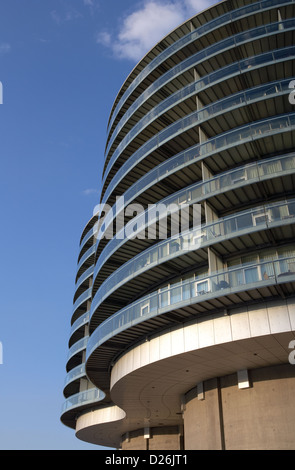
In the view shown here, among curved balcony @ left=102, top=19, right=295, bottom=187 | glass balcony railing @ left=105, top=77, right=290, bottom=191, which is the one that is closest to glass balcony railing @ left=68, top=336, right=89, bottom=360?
glass balcony railing @ left=105, top=77, right=290, bottom=191

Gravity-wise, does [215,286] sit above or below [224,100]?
below

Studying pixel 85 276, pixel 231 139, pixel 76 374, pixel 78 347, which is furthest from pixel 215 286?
pixel 85 276

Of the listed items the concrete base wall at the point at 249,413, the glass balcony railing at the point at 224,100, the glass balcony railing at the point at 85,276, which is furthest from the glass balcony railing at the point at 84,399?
the glass balcony railing at the point at 224,100

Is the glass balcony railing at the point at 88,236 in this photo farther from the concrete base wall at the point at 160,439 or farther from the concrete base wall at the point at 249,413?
the concrete base wall at the point at 249,413

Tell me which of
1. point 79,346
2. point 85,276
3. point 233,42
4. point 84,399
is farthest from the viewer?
point 85,276

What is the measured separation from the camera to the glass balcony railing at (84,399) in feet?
103

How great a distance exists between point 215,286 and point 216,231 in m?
2.86

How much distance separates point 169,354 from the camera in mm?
17844

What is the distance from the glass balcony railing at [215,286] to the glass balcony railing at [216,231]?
170 cm

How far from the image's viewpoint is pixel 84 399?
3294cm

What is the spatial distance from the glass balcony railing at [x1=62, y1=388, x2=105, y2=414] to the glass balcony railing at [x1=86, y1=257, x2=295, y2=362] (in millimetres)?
14464

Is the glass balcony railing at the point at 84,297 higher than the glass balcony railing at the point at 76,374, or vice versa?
the glass balcony railing at the point at 84,297

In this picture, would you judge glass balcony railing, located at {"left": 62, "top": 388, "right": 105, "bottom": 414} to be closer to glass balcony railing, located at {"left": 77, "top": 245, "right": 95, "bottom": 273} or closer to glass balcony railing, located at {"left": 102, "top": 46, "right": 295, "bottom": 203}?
glass balcony railing, located at {"left": 77, "top": 245, "right": 95, "bottom": 273}

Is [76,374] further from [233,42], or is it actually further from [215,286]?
[233,42]
